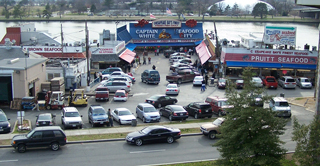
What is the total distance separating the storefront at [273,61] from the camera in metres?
47.9

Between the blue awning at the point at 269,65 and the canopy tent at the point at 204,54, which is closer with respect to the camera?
the blue awning at the point at 269,65

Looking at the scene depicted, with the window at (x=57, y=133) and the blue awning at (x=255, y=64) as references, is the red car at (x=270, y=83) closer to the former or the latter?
the blue awning at (x=255, y=64)

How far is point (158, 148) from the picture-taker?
2186 cm

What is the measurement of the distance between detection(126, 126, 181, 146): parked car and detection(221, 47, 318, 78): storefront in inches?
1061

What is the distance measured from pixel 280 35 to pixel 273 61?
401 cm

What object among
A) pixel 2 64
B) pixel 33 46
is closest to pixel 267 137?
pixel 2 64

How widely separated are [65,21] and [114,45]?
115520 millimetres

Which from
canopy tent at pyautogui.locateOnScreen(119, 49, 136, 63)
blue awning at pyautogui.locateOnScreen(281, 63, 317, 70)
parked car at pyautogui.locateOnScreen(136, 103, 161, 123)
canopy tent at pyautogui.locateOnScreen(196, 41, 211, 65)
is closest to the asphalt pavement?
parked car at pyautogui.locateOnScreen(136, 103, 161, 123)

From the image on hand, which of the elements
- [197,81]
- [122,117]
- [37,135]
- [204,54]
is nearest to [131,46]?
[204,54]

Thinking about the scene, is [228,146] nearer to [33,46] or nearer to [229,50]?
[229,50]

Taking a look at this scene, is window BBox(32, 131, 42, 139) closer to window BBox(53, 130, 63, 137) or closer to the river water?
window BBox(53, 130, 63, 137)

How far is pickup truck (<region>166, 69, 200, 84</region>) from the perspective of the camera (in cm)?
4584

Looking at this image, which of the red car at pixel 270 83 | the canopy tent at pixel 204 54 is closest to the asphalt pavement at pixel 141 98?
the red car at pixel 270 83

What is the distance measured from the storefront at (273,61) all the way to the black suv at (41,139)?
31.2 metres
